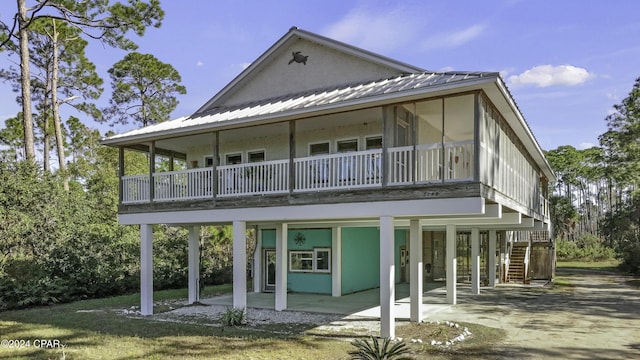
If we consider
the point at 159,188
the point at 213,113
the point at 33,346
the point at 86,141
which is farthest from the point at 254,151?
the point at 86,141

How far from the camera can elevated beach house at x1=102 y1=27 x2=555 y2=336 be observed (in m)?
10.9

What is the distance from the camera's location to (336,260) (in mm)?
19469

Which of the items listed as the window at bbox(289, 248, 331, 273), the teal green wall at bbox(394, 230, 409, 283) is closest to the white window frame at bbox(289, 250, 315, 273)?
the window at bbox(289, 248, 331, 273)

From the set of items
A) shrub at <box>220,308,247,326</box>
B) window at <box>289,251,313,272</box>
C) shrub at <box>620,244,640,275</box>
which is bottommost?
shrub at <box>620,244,640,275</box>

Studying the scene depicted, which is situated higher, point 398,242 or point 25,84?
point 25,84

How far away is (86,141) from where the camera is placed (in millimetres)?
39969

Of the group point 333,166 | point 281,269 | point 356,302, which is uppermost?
point 333,166

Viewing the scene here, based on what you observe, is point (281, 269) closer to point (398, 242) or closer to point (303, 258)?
point (303, 258)

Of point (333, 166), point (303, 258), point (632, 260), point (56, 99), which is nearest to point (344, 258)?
point (303, 258)

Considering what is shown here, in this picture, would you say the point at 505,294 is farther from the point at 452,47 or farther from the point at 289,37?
the point at 289,37

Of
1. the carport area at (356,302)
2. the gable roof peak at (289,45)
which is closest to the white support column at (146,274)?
the carport area at (356,302)

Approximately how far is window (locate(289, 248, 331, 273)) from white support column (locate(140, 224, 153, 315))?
6.75m

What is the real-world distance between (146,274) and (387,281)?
8107 mm

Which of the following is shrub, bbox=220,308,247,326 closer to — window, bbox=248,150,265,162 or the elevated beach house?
the elevated beach house
